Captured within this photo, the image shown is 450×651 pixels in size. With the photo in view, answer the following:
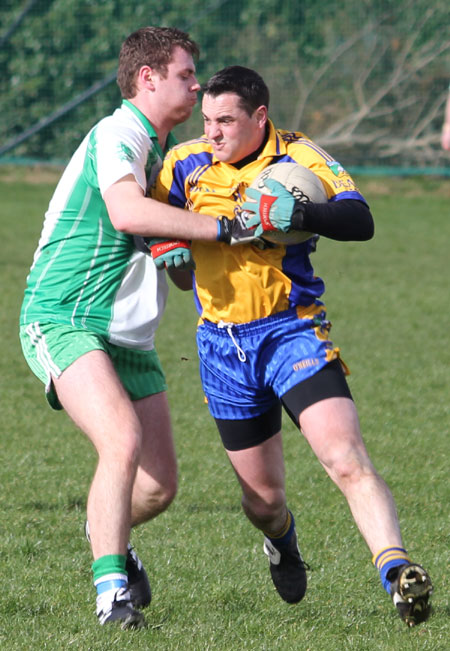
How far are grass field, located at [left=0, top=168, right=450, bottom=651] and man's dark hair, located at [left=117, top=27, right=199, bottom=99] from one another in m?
2.07

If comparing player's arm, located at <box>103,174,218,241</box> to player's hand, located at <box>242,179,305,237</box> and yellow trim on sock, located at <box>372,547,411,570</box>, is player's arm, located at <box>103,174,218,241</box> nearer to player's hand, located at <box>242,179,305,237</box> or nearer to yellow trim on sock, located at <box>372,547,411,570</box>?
player's hand, located at <box>242,179,305,237</box>

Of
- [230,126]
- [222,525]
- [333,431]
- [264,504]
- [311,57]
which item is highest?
[230,126]

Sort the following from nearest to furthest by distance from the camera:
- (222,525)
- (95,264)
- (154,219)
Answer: (154,219) < (95,264) < (222,525)

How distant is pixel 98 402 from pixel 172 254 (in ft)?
2.08

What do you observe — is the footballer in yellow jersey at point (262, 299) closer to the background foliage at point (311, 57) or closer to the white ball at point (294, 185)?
the white ball at point (294, 185)

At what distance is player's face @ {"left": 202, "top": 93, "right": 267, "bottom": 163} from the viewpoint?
14.4ft

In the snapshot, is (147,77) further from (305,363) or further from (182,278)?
(305,363)

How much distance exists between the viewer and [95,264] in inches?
181

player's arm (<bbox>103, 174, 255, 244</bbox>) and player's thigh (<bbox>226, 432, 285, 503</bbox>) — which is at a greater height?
player's arm (<bbox>103, 174, 255, 244</bbox>)

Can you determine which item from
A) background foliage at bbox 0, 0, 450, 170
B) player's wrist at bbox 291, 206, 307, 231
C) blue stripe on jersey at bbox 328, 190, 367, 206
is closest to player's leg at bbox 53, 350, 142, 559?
player's wrist at bbox 291, 206, 307, 231

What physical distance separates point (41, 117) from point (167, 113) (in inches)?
642

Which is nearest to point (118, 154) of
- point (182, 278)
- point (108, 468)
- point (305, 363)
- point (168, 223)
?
point (168, 223)

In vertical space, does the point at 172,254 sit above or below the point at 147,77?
below

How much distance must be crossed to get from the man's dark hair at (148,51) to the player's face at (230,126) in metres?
0.38
